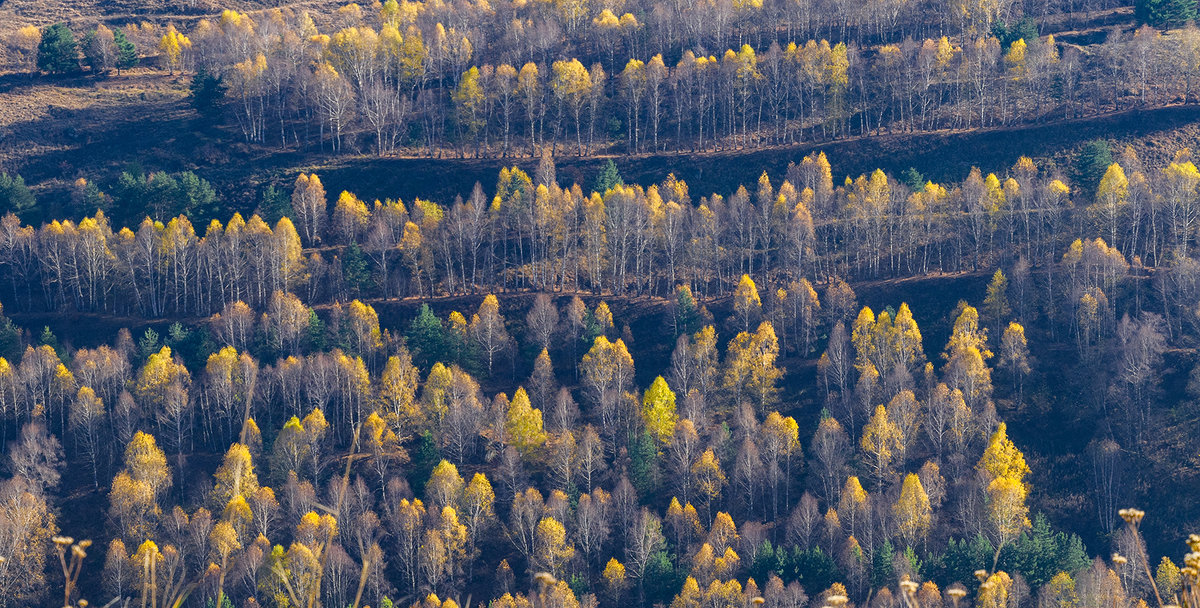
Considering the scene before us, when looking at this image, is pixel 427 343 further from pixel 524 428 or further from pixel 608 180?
pixel 608 180

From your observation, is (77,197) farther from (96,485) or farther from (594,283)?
(594,283)

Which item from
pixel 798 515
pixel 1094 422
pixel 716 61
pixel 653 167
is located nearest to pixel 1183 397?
pixel 1094 422

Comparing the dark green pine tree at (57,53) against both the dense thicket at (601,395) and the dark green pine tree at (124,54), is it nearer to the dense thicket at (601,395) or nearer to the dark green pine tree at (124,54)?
the dark green pine tree at (124,54)

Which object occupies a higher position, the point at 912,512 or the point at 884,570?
the point at 912,512

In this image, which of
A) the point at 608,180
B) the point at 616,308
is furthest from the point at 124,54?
the point at 616,308

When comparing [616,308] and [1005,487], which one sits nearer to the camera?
[1005,487]

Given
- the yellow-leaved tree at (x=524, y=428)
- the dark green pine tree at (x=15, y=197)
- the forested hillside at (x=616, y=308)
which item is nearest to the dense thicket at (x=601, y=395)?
the yellow-leaved tree at (x=524, y=428)

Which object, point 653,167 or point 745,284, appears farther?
point 653,167
